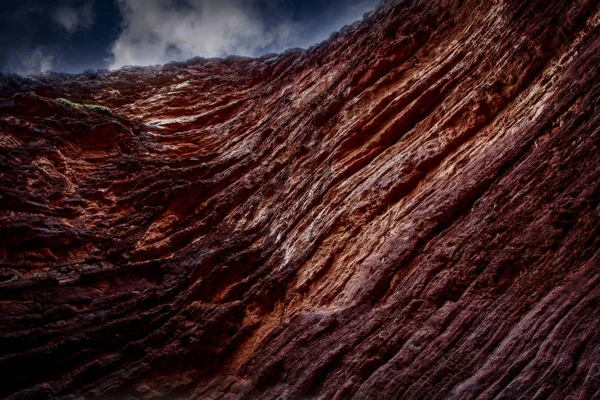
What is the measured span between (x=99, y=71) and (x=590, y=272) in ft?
87.5

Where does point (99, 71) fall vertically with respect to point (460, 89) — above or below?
above

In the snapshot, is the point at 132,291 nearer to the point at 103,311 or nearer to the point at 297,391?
the point at 103,311

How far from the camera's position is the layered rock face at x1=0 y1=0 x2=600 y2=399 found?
595 cm

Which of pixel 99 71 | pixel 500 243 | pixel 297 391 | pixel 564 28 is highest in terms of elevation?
pixel 99 71

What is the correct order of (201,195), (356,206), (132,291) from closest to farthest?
1. (356,206)
2. (132,291)
3. (201,195)

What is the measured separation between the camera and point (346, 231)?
10070 millimetres

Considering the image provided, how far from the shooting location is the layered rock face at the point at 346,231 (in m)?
5.95

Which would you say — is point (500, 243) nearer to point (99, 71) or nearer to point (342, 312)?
point (342, 312)

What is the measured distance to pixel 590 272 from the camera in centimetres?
531

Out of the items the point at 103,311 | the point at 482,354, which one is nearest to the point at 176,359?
the point at 103,311

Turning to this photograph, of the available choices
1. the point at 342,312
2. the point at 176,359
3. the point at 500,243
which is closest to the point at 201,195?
the point at 176,359

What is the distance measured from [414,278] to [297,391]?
3.41m

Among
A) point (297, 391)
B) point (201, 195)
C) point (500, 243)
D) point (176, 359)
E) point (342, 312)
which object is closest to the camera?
point (500, 243)

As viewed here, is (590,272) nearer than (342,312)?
Yes
